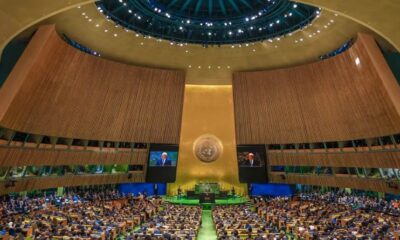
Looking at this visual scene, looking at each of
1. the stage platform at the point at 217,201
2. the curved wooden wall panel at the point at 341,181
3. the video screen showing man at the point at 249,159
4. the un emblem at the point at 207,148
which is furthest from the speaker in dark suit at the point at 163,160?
the curved wooden wall panel at the point at 341,181

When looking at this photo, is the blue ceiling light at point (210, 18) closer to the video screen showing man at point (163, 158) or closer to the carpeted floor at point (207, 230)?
the video screen showing man at point (163, 158)

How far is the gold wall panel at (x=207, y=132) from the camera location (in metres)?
31.7

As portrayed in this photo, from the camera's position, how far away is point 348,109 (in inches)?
822

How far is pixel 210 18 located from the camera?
23.2 meters

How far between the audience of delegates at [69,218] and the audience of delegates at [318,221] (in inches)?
200

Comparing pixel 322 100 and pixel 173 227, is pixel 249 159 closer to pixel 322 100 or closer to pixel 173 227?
pixel 322 100

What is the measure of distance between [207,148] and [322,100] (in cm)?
1328

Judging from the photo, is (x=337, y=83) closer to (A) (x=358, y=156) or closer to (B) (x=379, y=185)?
(A) (x=358, y=156)

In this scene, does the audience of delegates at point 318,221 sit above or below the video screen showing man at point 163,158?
below

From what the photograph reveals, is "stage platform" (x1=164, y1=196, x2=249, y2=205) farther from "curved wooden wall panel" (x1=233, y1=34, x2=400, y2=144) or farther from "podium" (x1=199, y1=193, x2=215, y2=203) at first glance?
"curved wooden wall panel" (x1=233, y1=34, x2=400, y2=144)

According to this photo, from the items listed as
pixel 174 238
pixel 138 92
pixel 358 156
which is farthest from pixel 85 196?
pixel 358 156

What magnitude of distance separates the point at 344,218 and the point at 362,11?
11573 millimetres

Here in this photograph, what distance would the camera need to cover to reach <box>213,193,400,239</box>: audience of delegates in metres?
13.0

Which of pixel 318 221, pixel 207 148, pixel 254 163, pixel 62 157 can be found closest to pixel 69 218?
pixel 62 157
